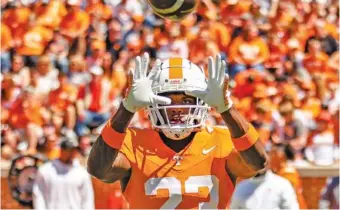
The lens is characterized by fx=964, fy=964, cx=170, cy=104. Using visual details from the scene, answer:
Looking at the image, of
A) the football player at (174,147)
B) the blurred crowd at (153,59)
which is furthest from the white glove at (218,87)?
the blurred crowd at (153,59)

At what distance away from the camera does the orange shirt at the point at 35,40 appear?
12086 mm

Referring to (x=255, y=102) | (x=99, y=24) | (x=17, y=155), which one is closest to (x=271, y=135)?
(x=255, y=102)

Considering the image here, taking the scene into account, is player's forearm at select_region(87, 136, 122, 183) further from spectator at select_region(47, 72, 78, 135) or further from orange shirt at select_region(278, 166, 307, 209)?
spectator at select_region(47, 72, 78, 135)

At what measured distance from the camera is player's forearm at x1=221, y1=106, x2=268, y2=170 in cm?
397

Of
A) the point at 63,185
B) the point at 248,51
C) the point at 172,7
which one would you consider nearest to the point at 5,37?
the point at 248,51

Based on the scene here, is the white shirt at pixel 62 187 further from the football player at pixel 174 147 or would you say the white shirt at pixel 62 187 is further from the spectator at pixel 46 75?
the football player at pixel 174 147

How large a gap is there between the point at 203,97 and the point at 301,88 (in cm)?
781


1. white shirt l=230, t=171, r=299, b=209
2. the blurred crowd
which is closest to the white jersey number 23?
white shirt l=230, t=171, r=299, b=209

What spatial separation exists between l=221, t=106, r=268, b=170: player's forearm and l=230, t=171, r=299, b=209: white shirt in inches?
133

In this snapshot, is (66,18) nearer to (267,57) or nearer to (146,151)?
(267,57)

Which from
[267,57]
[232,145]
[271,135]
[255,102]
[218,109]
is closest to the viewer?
[218,109]

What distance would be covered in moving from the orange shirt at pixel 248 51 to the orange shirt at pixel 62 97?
2.17 metres

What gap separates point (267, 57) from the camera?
40.0 feet

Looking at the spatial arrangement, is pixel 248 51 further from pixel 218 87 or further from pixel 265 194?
pixel 218 87
